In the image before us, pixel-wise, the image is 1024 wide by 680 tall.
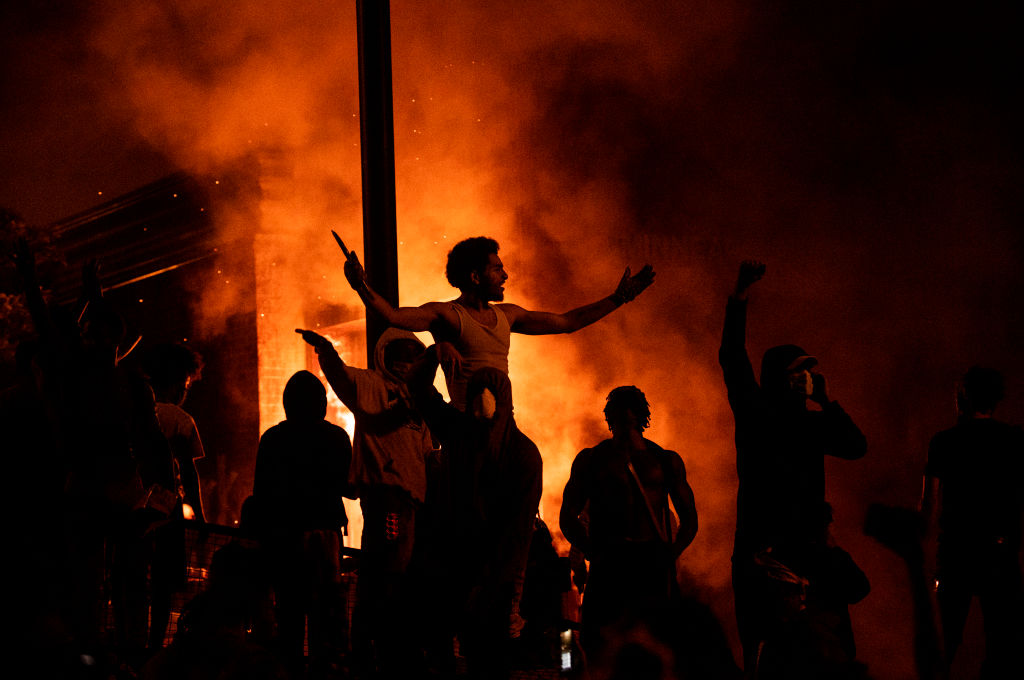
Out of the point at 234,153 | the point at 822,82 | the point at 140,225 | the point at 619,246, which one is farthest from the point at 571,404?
the point at 140,225

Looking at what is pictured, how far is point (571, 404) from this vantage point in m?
10.9

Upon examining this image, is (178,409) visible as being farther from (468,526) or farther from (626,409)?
(626,409)

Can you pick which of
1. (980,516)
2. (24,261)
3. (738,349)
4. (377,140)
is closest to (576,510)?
(738,349)

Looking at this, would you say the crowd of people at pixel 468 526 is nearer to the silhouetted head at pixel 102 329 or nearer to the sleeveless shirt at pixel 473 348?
the silhouetted head at pixel 102 329

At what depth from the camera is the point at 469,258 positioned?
5832 mm

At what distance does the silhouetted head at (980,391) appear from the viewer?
494 cm

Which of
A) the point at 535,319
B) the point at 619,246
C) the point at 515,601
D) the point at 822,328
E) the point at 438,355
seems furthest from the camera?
the point at 619,246

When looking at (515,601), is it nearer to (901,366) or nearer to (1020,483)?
(1020,483)

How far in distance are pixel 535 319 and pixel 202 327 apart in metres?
9.51

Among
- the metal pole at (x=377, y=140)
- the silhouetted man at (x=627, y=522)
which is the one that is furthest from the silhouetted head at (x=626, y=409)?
the metal pole at (x=377, y=140)

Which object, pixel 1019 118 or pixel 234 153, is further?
pixel 234 153

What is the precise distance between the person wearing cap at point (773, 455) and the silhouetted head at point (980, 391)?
49 centimetres

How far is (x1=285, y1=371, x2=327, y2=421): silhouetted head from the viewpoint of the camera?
5.05 m

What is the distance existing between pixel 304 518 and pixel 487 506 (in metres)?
0.82
